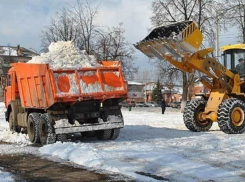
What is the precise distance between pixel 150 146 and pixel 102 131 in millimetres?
2595

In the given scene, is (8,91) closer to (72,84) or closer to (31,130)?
(31,130)

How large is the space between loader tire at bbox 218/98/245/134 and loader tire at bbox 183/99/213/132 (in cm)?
148

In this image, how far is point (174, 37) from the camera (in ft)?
45.5

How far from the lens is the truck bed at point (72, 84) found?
12.5 metres

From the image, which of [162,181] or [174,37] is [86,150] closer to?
[162,181]

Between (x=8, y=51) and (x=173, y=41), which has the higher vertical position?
(x=8, y=51)

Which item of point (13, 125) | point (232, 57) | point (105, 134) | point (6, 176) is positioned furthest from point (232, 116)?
point (6, 176)

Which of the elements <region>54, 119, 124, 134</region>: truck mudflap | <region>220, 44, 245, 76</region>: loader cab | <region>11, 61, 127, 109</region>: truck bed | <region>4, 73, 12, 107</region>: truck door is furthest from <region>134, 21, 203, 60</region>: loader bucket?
<region>4, 73, 12, 107</region>: truck door

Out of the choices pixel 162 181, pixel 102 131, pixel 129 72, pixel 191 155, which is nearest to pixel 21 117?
pixel 102 131

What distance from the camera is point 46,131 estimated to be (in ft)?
43.1

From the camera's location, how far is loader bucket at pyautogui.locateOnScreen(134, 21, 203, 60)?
1401cm

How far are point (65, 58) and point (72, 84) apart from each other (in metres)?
1.24

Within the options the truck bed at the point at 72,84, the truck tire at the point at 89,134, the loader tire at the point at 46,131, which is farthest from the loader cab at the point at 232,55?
the loader tire at the point at 46,131

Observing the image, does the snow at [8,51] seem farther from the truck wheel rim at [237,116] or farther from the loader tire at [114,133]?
the truck wheel rim at [237,116]
